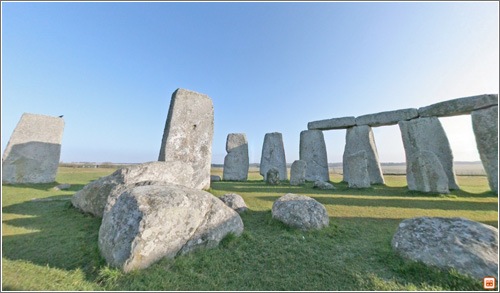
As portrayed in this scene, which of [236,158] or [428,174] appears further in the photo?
[236,158]

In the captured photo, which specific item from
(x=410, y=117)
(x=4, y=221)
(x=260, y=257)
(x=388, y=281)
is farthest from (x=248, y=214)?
(x=410, y=117)

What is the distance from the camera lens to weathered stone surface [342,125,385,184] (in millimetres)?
12031

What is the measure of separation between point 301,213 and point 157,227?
2.72 meters

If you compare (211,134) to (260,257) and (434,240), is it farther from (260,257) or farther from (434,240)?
(434,240)

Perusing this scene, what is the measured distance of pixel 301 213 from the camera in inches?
177

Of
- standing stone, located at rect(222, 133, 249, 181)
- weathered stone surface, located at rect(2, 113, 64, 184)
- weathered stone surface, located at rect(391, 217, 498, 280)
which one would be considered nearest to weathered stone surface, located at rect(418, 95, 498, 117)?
weathered stone surface, located at rect(391, 217, 498, 280)

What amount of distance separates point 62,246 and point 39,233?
966mm

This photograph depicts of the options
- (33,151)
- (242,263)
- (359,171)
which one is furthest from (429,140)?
(33,151)

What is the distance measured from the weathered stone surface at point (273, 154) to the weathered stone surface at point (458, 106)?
7955 mm

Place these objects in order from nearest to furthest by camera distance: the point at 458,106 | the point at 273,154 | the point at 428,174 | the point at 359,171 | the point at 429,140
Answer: the point at 428,174
the point at 458,106
the point at 359,171
the point at 429,140
the point at 273,154

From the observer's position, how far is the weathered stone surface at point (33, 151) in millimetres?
9672

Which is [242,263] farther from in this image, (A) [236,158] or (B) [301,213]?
(A) [236,158]

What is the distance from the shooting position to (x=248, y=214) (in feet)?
18.3

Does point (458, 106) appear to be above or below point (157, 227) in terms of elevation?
above
